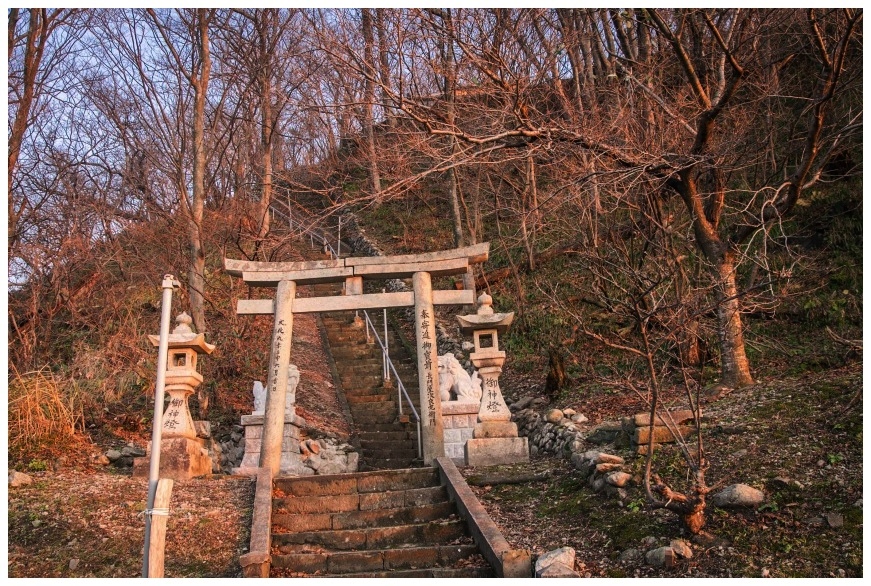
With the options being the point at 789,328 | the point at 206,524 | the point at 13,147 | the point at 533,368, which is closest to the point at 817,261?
the point at 789,328

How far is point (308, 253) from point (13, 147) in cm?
1353

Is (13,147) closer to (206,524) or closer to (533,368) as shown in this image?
(206,524)

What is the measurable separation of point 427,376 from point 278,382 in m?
2.03

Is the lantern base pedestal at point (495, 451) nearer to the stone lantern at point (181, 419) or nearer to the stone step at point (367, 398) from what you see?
the stone lantern at point (181, 419)

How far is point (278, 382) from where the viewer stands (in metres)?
10.6

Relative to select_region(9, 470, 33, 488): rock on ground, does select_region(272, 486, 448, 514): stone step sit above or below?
below

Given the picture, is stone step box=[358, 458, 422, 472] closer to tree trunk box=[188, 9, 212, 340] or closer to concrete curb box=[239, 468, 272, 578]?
tree trunk box=[188, 9, 212, 340]

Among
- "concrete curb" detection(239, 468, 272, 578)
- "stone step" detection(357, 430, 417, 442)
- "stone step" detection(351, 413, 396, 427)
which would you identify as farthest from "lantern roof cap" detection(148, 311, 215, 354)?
"stone step" detection(351, 413, 396, 427)

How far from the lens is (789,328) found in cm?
1399

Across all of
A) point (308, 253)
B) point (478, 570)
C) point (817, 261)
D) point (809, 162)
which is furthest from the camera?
point (308, 253)

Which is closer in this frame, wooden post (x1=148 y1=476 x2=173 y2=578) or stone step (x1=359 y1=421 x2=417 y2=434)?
wooden post (x1=148 y1=476 x2=173 y2=578)

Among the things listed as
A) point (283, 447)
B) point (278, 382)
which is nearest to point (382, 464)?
point (283, 447)

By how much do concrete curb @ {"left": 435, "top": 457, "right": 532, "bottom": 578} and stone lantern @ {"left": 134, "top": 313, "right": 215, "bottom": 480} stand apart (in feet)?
11.0

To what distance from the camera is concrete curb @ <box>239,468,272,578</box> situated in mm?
6723
